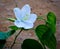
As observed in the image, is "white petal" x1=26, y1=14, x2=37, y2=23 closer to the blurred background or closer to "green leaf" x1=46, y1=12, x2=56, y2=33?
"green leaf" x1=46, y1=12, x2=56, y2=33

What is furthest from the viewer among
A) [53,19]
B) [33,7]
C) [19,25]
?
[33,7]

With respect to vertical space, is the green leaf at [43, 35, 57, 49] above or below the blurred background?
below

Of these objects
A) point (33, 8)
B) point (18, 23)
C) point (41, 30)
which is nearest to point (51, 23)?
point (41, 30)

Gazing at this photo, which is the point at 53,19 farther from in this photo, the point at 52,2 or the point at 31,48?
the point at 52,2

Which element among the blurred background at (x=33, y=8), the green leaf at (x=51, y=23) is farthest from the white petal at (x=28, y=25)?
the blurred background at (x=33, y=8)

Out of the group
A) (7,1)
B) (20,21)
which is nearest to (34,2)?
(7,1)

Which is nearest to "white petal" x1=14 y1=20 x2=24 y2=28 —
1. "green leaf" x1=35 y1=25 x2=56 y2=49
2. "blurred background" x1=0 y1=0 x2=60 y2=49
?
"green leaf" x1=35 y1=25 x2=56 y2=49

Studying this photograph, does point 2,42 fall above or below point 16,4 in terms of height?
below

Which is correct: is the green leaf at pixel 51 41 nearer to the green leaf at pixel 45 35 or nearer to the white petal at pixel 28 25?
the green leaf at pixel 45 35
